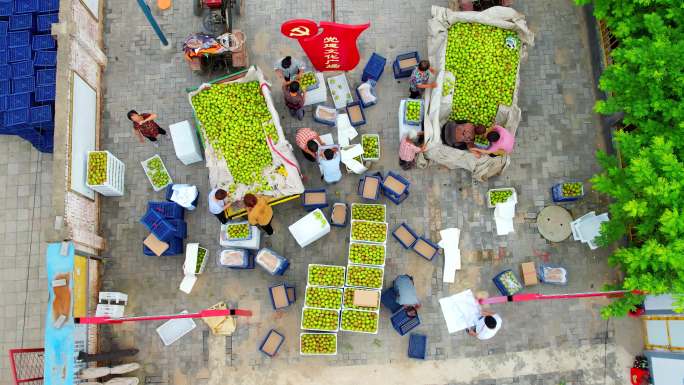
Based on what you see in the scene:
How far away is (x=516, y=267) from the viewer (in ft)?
37.5

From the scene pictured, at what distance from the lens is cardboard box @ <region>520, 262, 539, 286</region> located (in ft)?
36.5

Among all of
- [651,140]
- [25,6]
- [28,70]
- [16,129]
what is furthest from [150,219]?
[651,140]

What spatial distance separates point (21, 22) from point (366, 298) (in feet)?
36.1

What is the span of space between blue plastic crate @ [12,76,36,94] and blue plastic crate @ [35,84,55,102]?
0.60 ft

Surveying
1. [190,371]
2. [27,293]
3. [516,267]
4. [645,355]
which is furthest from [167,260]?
[645,355]

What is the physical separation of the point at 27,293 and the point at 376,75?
34.3 ft

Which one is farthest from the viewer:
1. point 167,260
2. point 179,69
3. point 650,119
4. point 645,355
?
point 179,69

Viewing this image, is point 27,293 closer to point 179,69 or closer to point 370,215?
point 179,69

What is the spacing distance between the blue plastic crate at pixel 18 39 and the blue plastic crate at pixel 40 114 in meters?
1.84

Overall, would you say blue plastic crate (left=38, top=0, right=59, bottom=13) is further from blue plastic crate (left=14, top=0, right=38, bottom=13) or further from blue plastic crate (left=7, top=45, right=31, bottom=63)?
blue plastic crate (left=7, top=45, right=31, bottom=63)

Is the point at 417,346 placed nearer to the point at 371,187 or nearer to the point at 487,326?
the point at 487,326

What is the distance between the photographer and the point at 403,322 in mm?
10820

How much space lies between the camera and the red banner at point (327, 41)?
9.88m

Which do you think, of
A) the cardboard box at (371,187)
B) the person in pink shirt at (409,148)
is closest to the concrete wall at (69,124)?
A: the cardboard box at (371,187)
